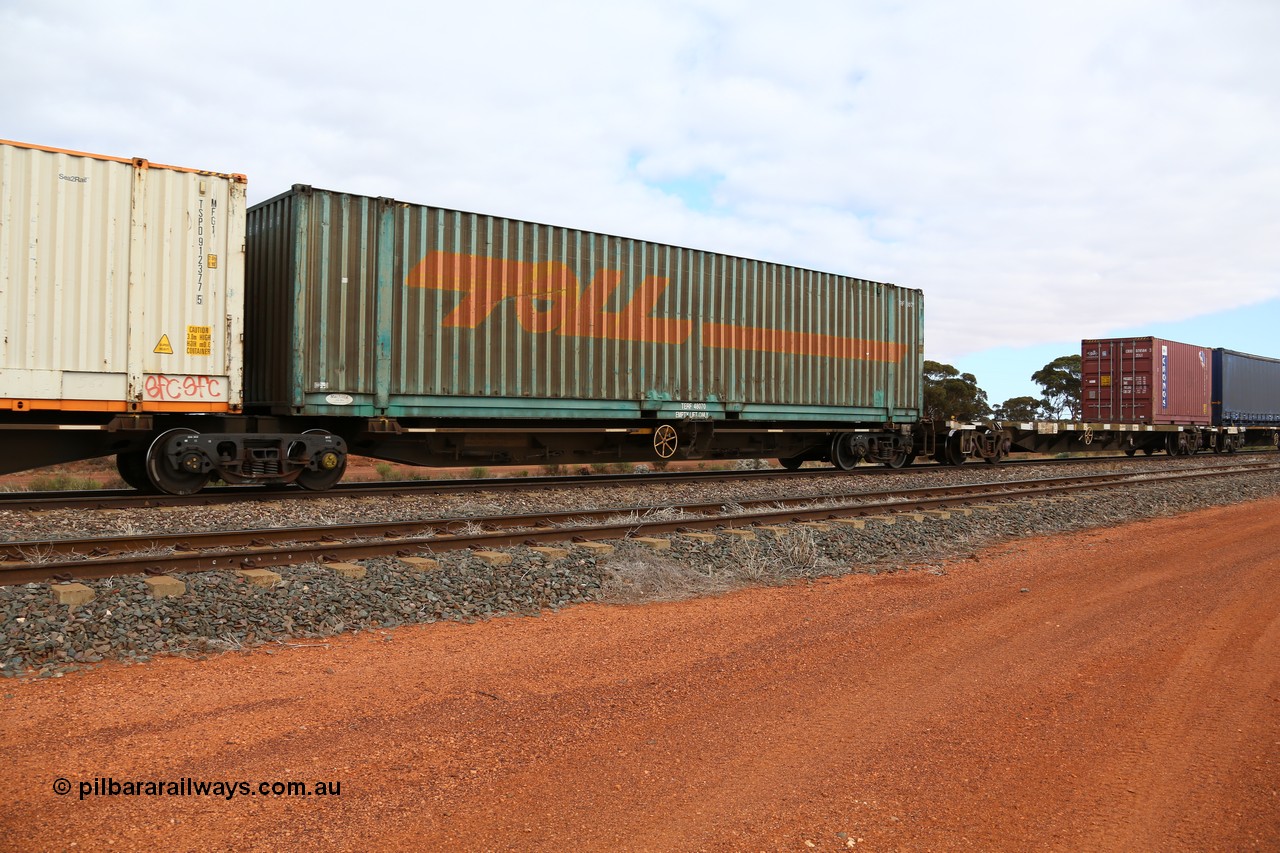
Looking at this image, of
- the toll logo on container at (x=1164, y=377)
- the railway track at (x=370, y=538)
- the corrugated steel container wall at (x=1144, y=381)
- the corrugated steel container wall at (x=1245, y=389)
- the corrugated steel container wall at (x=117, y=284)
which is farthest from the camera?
the corrugated steel container wall at (x=1245, y=389)

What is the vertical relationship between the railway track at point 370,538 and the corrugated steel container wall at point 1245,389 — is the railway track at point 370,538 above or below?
below

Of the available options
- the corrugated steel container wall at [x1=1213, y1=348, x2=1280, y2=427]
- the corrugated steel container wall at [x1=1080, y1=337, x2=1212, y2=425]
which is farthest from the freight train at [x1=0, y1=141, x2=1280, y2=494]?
the corrugated steel container wall at [x1=1213, y1=348, x2=1280, y2=427]

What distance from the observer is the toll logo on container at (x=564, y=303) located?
11.3 metres

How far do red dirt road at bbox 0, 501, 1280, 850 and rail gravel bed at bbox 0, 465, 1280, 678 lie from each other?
0.29 metres

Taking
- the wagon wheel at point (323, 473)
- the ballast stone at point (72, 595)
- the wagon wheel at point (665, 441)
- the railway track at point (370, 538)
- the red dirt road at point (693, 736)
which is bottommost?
the red dirt road at point (693, 736)

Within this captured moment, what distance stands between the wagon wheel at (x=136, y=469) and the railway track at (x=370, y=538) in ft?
12.8

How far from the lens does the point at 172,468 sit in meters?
9.61

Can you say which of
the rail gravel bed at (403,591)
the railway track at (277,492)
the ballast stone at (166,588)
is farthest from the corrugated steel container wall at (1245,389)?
the ballast stone at (166,588)

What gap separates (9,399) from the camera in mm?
8406

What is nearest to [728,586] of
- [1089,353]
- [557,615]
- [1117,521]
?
[557,615]

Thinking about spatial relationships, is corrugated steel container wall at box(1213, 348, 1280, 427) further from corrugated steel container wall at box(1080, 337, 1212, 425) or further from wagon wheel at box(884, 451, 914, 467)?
wagon wheel at box(884, 451, 914, 467)

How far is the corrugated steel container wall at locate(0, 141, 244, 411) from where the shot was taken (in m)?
8.41

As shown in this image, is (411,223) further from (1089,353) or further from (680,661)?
(1089,353)

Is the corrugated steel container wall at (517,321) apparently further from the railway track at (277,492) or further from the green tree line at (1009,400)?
the green tree line at (1009,400)
